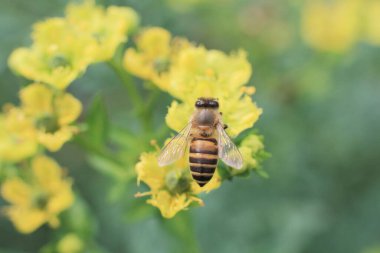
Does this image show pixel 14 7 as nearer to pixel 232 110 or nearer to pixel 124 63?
pixel 124 63

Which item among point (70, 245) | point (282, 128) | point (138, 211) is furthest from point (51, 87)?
point (282, 128)

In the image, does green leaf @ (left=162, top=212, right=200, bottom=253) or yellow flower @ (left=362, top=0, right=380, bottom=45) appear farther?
yellow flower @ (left=362, top=0, right=380, bottom=45)

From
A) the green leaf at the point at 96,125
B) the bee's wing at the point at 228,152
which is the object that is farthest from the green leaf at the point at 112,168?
the bee's wing at the point at 228,152

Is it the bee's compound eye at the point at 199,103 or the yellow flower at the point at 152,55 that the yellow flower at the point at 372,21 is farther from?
the bee's compound eye at the point at 199,103

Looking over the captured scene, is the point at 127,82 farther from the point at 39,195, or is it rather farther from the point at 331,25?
the point at 331,25

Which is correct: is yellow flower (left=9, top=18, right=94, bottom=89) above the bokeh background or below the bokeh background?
below

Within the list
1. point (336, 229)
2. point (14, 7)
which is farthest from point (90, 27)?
point (336, 229)

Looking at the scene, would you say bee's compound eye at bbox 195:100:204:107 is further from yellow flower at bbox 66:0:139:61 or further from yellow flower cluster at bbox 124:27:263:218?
yellow flower at bbox 66:0:139:61

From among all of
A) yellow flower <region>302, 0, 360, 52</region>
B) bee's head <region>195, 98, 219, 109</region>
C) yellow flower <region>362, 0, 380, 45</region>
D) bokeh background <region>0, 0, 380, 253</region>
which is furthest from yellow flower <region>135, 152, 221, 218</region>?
yellow flower <region>362, 0, 380, 45</region>
